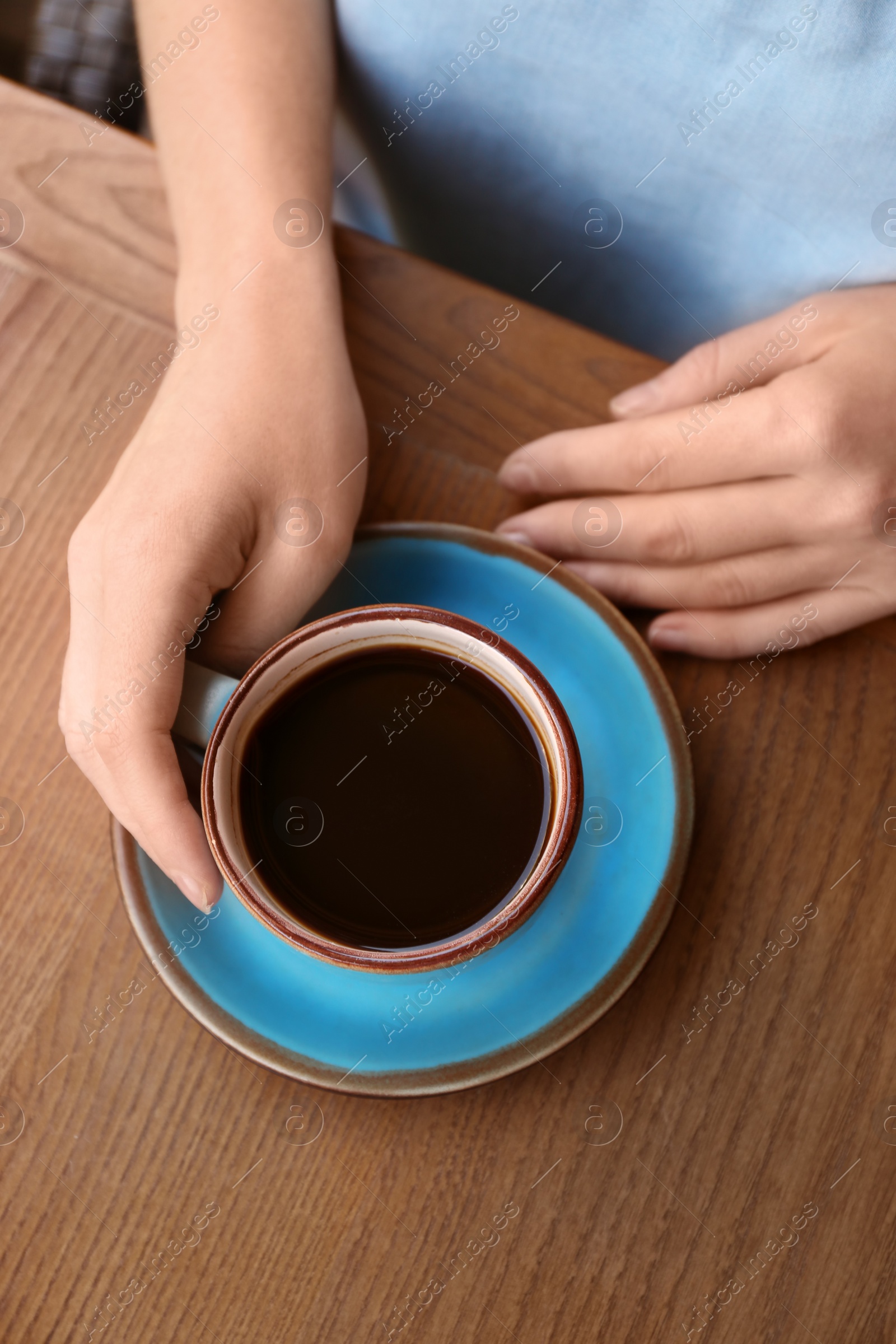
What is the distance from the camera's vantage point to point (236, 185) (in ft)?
1.95

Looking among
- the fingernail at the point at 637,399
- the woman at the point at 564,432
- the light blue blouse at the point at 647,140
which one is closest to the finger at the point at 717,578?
the woman at the point at 564,432

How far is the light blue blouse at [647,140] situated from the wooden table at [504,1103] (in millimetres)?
184

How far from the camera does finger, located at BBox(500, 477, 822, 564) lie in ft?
2.05

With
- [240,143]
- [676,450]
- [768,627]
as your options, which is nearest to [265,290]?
[240,143]

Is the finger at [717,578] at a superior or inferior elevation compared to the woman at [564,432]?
inferior

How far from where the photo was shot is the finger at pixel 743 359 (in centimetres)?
64

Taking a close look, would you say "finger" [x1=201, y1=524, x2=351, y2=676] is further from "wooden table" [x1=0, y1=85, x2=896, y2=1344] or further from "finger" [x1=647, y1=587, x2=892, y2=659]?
"finger" [x1=647, y1=587, x2=892, y2=659]

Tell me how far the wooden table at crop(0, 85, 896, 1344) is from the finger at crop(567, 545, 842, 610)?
0.18 ft

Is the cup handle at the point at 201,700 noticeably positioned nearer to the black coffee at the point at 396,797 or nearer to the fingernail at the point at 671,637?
the black coffee at the point at 396,797

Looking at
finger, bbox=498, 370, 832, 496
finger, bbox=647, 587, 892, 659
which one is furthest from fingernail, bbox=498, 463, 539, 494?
finger, bbox=647, 587, 892, 659

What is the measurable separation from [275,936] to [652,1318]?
1.17ft

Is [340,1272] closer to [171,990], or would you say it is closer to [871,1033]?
[171,990]

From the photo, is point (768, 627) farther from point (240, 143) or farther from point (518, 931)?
point (240, 143)

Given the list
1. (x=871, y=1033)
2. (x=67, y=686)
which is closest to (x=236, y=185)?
(x=67, y=686)
